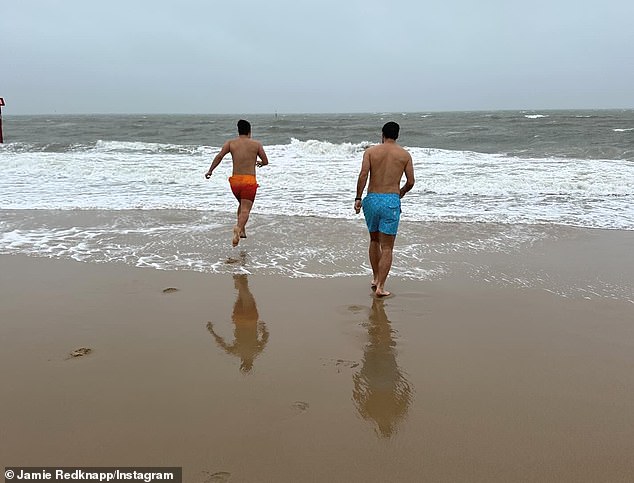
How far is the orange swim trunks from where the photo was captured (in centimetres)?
616

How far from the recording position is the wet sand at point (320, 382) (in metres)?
2.14

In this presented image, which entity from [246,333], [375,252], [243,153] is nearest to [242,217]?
[243,153]

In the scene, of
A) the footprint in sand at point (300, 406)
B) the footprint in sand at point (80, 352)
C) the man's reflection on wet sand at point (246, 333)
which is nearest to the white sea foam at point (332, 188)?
the man's reflection on wet sand at point (246, 333)

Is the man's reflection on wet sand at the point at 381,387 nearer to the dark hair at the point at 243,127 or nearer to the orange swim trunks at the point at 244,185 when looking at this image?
the orange swim trunks at the point at 244,185

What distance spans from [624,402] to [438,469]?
1176 millimetres

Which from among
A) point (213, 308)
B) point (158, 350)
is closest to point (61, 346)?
point (158, 350)

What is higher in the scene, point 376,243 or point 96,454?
point 376,243

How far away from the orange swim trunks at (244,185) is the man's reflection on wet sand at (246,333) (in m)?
2.11

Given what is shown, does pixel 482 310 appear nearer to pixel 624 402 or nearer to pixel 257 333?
pixel 624 402

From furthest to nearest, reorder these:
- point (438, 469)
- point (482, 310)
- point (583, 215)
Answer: point (583, 215) → point (482, 310) → point (438, 469)

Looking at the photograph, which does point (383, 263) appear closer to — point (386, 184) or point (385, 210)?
point (385, 210)

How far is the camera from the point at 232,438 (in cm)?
226

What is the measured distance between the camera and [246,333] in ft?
11.3

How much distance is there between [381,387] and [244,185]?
3.91 m
